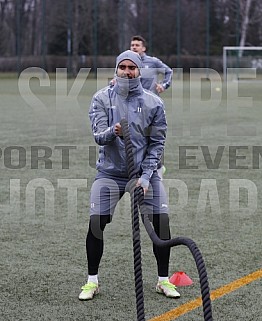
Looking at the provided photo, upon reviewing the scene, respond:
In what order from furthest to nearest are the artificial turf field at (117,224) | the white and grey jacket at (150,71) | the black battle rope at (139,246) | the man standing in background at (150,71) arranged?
the white and grey jacket at (150,71)
the man standing in background at (150,71)
the artificial turf field at (117,224)
the black battle rope at (139,246)

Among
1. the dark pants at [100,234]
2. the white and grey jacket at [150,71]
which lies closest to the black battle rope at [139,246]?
the dark pants at [100,234]

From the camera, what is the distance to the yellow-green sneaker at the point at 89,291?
5.80 m

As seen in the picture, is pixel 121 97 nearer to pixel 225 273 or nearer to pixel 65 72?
pixel 225 273

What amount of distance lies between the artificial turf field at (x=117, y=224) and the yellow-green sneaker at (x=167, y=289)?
5 cm

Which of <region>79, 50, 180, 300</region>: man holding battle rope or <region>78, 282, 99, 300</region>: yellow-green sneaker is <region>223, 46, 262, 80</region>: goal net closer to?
<region>79, 50, 180, 300</region>: man holding battle rope

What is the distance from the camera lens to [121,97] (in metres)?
5.65

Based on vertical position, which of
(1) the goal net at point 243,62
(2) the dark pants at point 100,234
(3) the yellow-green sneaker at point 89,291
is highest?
(1) the goal net at point 243,62

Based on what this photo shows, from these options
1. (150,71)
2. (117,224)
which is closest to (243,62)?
(150,71)

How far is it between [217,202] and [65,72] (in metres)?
A: 33.1

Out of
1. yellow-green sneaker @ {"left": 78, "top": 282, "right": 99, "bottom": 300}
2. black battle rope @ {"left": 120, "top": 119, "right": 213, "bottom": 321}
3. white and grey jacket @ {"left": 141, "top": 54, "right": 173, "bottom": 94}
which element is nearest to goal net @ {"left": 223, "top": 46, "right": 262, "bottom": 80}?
white and grey jacket @ {"left": 141, "top": 54, "right": 173, "bottom": 94}

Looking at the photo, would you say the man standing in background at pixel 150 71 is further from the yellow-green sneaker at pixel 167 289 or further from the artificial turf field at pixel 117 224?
the yellow-green sneaker at pixel 167 289

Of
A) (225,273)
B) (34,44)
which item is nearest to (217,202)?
(225,273)

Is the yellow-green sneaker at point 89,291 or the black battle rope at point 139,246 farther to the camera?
the yellow-green sneaker at point 89,291

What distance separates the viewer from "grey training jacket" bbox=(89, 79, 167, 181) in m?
5.63
